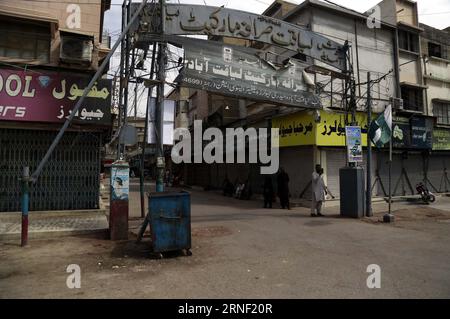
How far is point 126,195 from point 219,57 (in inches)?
198

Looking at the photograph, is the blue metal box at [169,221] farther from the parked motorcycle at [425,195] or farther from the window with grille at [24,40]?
the parked motorcycle at [425,195]

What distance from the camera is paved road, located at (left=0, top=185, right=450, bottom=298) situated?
5.05 meters

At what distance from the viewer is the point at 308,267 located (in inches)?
245

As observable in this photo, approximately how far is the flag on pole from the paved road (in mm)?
3330

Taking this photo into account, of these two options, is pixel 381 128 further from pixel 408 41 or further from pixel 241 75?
pixel 408 41

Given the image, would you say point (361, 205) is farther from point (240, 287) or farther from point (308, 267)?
point (240, 287)

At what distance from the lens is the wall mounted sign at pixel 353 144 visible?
12.8 metres

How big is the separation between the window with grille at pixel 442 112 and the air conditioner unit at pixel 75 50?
66.6 feet

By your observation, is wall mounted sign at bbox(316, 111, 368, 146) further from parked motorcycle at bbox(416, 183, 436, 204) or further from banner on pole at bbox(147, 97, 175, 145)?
banner on pole at bbox(147, 97, 175, 145)

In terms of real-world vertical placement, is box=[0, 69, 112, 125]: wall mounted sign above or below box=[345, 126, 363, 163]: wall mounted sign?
above

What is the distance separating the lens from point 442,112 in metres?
22.7

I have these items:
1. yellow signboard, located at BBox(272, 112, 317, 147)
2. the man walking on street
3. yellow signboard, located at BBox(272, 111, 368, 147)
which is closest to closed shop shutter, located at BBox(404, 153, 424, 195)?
yellow signboard, located at BBox(272, 111, 368, 147)

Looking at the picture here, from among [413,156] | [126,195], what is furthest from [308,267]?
[413,156]

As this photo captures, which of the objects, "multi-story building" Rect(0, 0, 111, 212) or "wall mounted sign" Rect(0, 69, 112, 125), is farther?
"multi-story building" Rect(0, 0, 111, 212)
